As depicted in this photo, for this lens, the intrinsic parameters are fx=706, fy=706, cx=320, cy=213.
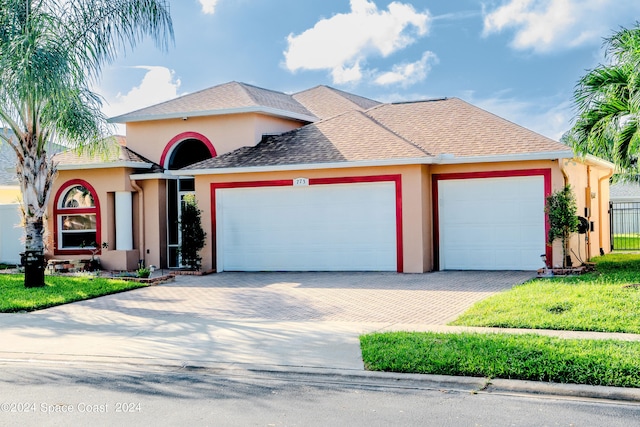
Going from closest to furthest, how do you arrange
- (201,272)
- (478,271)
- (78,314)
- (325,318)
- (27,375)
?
1. (27,375)
2. (325,318)
3. (78,314)
4. (478,271)
5. (201,272)

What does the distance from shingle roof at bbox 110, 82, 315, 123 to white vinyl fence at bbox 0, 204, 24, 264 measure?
4.87 m

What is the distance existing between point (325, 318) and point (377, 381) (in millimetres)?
3951

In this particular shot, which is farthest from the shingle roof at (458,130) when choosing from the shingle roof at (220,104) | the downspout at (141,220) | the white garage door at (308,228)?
the downspout at (141,220)

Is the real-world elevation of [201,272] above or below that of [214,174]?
below

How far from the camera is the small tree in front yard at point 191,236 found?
1961cm

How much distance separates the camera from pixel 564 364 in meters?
7.76

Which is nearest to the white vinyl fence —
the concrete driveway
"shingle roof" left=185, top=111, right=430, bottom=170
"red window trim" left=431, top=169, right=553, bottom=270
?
"shingle roof" left=185, top=111, right=430, bottom=170

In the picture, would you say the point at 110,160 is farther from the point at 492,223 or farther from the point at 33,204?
the point at 492,223

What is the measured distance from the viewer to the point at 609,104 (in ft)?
48.9

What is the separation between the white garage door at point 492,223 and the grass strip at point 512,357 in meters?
8.67

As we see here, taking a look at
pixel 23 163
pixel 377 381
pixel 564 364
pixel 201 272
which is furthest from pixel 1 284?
pixel 564 364

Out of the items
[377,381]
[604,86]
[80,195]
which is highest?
[604,86]

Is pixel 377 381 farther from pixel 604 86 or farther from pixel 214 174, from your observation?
pixel 214 174

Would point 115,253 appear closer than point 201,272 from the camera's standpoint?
No
